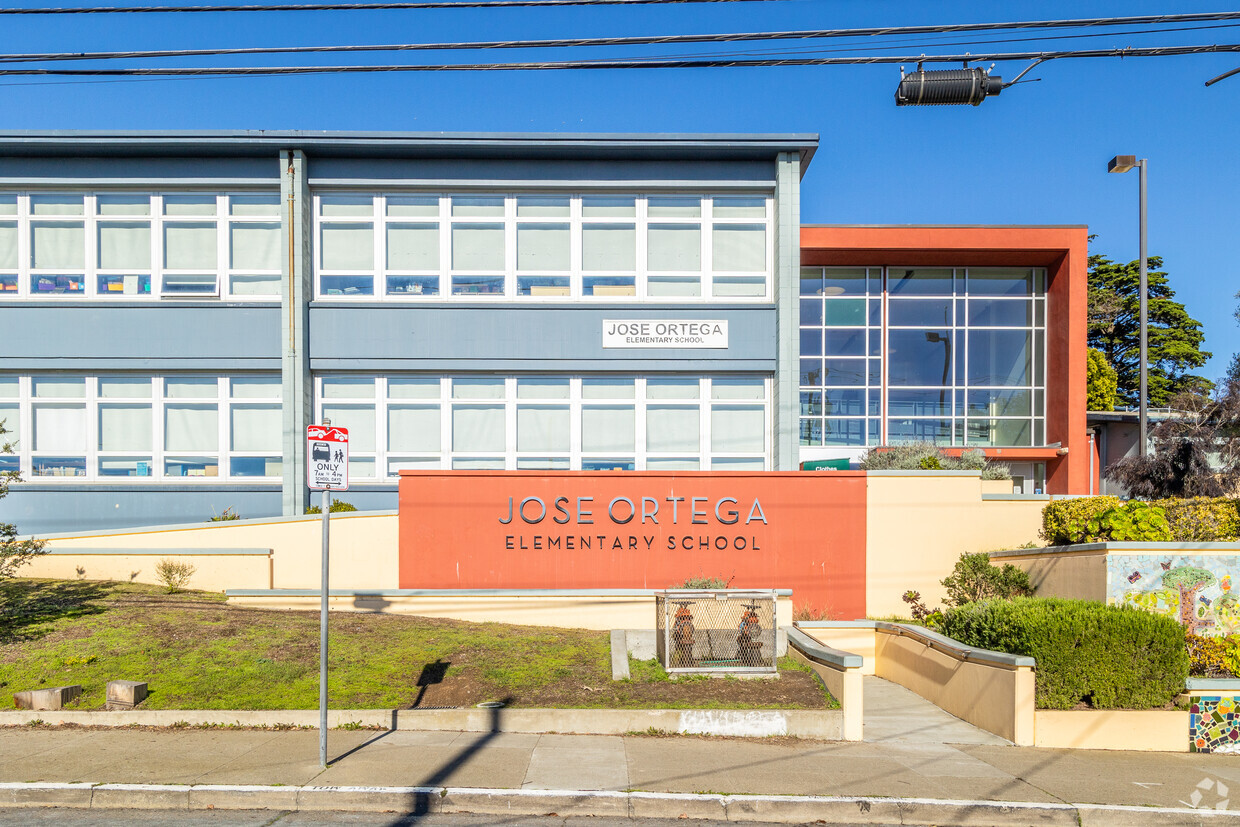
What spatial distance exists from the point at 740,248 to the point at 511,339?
5.51 m

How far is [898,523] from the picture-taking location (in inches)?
625

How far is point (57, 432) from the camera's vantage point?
723 inches

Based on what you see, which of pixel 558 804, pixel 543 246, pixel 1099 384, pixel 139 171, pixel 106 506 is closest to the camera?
pixel 558 804

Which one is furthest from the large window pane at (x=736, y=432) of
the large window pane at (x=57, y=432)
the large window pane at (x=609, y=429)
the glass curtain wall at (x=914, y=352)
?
the large window pane at (x=57, y=432)

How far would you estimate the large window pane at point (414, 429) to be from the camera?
18.6 m

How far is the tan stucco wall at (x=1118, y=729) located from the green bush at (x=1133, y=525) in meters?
3.02

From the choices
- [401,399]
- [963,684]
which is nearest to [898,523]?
[963,684]

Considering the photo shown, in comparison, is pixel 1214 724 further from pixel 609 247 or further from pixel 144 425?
pixel 144 425

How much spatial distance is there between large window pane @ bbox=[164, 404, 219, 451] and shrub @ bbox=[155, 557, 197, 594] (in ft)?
13.4

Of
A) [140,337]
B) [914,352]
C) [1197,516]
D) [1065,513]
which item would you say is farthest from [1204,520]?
[140,337]

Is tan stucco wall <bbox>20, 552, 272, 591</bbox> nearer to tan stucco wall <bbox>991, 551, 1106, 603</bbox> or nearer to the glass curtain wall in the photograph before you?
tan stucco wall <bbox>991, 551, 1106, 603</bbox>

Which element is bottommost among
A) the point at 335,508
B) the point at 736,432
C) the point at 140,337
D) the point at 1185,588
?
the point at 1185,588

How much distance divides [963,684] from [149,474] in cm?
1655

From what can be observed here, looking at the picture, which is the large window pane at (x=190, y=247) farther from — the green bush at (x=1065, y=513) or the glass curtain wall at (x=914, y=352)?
the green bush at (x=1065, y=513)
